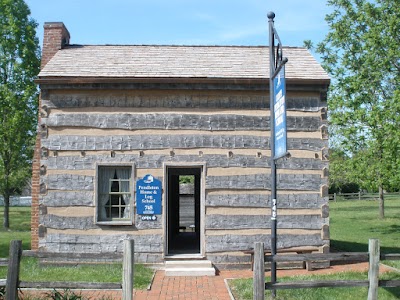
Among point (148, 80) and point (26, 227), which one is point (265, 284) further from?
point (26, 227)

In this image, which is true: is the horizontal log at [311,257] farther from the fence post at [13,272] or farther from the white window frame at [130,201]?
the white window frame at [130,201]

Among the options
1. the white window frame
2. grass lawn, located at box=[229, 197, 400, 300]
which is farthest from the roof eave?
grass lawn, located at box=[229, 197, 400, 300]

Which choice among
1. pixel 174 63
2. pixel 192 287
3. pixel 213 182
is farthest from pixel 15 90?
pixel 192 287

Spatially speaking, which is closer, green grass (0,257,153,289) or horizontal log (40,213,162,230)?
green grass (0,257,153,289)

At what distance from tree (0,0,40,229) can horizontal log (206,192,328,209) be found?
593 inches

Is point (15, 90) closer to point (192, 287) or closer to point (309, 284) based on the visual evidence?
point (192, 287)

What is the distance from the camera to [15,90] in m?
24.4

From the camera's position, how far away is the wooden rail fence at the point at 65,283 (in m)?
6.26

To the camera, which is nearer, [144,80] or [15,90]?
[144,80]

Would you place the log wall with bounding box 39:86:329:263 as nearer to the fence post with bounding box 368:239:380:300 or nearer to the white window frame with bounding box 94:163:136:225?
the white window frame with bounding box 94:163:136:225

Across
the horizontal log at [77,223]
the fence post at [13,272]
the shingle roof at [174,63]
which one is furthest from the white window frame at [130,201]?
the fence post at [13,272]

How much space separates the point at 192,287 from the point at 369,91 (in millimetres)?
15960

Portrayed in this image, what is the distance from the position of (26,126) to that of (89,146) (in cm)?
1344

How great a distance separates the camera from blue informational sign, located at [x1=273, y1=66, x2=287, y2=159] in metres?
7.29
